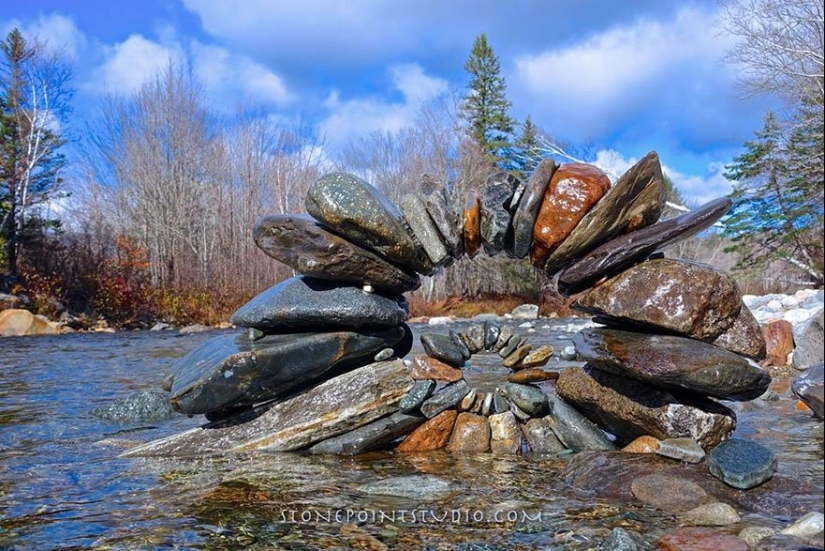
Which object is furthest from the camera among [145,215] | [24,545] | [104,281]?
[145,215]

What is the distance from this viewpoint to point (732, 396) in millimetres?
4531

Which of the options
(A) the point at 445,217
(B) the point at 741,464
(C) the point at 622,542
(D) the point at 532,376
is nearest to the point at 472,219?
(A) the point at 445,217

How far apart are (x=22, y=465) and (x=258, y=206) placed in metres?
33.0

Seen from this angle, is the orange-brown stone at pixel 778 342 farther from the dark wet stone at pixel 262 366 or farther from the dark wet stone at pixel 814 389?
the dark wet stone at pixel 814 389

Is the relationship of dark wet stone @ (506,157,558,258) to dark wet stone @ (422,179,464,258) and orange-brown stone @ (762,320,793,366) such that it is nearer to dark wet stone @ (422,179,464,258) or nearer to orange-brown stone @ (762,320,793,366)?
dark wet stone @ (422,179,464,258)

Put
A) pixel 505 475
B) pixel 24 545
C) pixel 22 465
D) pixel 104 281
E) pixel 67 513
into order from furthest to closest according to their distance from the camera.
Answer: pixel 104 281 → pixel 22 465 → pixel 505 475 → pixel 67 513 → pixel 24 545

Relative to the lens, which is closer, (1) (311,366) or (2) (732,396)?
(2) (732,396)

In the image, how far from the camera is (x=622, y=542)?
2986mm

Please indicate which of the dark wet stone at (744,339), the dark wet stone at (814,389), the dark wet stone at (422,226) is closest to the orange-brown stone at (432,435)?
the dark wet stone at (422,226)

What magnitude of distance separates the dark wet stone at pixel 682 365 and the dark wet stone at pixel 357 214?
196cm

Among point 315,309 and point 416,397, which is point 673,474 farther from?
point 315,309

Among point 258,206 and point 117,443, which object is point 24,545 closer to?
point 117,443

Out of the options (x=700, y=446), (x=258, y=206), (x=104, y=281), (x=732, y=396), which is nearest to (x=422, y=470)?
(x=700, y=446)

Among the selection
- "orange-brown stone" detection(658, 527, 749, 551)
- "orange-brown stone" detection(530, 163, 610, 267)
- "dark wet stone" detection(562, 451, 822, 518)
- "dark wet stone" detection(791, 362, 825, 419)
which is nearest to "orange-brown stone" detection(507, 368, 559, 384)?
"dark wet stone" detection(562, 451, 822, 518)
